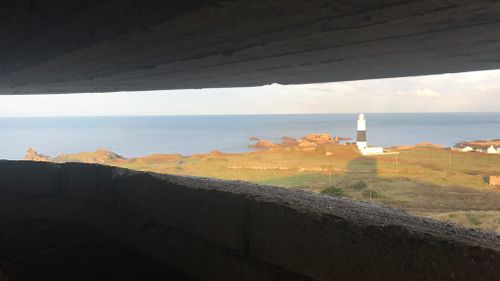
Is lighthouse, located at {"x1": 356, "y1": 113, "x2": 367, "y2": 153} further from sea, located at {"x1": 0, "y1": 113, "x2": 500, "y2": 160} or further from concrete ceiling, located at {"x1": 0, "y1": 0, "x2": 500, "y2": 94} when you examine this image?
concrete ceiling, located at {"x1": 0, "y1": 0, "x2": 500, "y2": 94}

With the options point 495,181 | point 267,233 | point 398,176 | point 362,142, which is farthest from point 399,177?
point 267,233

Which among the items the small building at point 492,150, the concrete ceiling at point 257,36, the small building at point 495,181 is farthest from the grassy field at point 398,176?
the concrete ceiling at point 257,36

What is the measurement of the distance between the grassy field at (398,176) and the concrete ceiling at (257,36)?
2.28 m

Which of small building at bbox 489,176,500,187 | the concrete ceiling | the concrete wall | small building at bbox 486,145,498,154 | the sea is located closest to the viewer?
the concrete wall

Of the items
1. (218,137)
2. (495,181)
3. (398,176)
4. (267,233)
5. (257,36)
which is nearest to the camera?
(267,233)

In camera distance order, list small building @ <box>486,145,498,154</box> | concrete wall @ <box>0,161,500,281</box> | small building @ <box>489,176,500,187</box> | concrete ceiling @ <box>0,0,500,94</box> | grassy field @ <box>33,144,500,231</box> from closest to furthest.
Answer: concrete wall @ <box>0,161,500,281</box>, concrete ceiling @ <box>0,0,500,94</box>, grassy field @ <box>33,144,500,231</box>, small building @ <box>489,176,500,187</box>, small building @ <box>486,145,498,154</box>

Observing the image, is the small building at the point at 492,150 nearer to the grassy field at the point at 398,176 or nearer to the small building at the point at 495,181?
the grassy field at the point at 398,176

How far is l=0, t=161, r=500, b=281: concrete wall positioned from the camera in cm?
218

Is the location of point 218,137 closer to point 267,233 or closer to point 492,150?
point 492,150

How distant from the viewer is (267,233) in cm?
308

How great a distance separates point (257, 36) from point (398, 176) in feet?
34.4

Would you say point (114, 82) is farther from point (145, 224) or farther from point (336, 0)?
point (336, 0)

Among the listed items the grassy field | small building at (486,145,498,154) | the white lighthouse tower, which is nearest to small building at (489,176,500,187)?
the grassy field

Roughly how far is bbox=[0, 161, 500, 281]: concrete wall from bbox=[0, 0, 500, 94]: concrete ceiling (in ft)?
3.78
